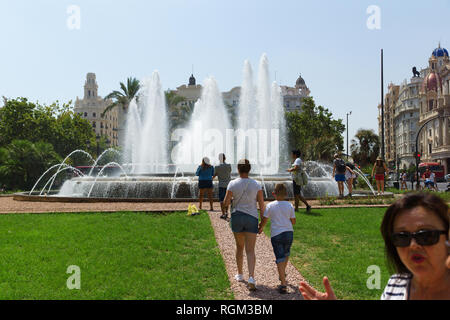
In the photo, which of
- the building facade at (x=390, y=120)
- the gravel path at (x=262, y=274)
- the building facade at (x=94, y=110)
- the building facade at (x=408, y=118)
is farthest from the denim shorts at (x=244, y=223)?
→ the building facade at (x=94, y=110)

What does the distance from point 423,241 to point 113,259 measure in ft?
17.4

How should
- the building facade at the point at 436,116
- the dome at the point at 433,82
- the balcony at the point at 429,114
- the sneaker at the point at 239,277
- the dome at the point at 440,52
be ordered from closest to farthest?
the sneaker at the point at 239,277, the building facade at the point at 436,116, the balcony at the point at 429,114, the dome at the point at 433,82, the dome at the point at 440,52

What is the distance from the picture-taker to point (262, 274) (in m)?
5.89

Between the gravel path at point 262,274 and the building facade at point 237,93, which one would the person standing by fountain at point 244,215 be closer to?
the gravel path at point 262,274

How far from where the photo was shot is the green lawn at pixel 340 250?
5207 mm

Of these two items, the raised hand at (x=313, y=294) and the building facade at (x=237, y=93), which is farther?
the building facade at (x=237, y=93)

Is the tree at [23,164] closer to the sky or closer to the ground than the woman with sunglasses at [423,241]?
closer to the sky

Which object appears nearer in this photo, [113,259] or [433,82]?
[113,259]

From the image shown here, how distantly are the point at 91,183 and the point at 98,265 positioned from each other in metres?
12.7

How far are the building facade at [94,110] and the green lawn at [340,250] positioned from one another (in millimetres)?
119280

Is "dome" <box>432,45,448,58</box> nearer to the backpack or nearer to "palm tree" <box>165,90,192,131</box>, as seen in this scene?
"palm tree" <box>165,90,192,131</box>

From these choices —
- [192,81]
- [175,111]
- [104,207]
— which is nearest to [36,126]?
[175,111]

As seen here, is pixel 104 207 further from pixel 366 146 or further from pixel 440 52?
pixel 440 52
